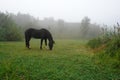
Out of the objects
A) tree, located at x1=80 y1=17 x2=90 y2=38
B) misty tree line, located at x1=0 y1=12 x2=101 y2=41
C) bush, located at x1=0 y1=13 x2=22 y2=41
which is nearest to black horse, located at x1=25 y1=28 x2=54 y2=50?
misty tree line, located at x1=0 y1=12 x2=101 y2=41

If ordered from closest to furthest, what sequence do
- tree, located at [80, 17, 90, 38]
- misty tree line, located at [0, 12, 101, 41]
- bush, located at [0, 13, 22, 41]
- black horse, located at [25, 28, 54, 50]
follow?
black horse, located at [25, 28, 54, 50] < bush, located at [0, 13, 22, 41] < misty tree line, located at [0, 12, 101, 41] < tree, located at [80, 17, 90, 38]

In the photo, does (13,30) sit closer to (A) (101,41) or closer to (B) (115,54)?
(A) (101,41)

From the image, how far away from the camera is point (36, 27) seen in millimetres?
51844

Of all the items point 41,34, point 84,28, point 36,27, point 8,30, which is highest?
point 36,27

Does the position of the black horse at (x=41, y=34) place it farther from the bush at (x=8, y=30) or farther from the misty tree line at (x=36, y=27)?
the bush at (x=8, y=30)

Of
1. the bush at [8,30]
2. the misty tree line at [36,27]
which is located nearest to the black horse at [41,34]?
the misty tree line at [36,27]

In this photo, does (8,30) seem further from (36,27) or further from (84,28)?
(84,28)

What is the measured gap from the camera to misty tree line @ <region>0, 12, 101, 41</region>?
30.2 metres

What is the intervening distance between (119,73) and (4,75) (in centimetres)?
466

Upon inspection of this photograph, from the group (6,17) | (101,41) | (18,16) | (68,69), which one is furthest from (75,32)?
(68,69)

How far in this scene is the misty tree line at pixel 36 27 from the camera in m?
30.2

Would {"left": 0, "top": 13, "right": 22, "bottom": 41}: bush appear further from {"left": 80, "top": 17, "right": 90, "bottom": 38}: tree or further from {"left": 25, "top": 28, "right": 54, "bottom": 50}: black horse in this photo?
{"left": 80, "top": 17, "right": 90, "bottom": 38}: tree

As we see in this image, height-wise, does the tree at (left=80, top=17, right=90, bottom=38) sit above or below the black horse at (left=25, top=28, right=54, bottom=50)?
above

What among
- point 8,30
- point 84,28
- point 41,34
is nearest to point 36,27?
point 84,28
